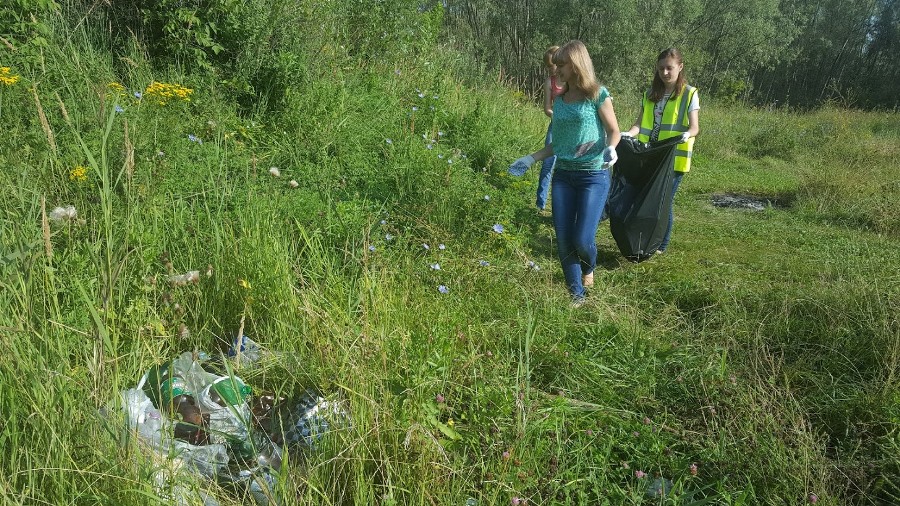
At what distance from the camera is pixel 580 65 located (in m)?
3.77

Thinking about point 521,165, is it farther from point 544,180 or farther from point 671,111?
point 544,180

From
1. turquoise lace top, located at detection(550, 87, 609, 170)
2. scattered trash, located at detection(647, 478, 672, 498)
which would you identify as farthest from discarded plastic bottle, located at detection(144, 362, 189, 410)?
turquoise lace top, located at detection(550, 87, 609, 170)

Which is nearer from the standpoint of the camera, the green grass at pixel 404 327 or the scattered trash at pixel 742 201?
the green grass at pixel 404 327

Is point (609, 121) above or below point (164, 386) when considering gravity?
above

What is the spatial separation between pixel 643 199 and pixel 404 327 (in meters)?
2.90

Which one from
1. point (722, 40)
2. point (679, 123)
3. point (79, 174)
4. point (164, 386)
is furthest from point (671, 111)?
point (722, 40)

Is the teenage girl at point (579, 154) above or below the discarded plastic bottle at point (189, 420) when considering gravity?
above

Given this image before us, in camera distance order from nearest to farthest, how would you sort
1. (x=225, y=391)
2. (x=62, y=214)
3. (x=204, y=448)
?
(x=204, y=448)
(x=225, y=391)
(x=62, y=214)

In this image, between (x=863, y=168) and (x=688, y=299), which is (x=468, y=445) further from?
(x=863, y=168)

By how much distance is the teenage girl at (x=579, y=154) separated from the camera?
3836mm

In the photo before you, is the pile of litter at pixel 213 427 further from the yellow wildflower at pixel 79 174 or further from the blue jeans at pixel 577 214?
the blue jeans at pixel 577 214

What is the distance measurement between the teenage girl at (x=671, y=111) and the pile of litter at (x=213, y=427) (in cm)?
370

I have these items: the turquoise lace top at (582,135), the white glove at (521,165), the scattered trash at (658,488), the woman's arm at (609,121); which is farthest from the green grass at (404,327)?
the woman's arm at (609,121)

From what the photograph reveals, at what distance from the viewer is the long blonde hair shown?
3.76 metres
